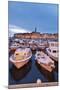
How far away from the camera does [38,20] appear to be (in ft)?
6.12

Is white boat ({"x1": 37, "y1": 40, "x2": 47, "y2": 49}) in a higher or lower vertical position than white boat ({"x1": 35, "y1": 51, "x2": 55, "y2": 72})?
higher

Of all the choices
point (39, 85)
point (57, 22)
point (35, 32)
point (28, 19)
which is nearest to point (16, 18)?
point (28, 19)

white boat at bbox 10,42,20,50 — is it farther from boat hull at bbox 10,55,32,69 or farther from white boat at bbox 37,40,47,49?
white boat at bbox 37,40,47,49

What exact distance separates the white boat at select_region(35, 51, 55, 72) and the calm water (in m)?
0.04

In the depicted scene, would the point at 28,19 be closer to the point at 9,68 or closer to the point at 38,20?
the point at 38,20

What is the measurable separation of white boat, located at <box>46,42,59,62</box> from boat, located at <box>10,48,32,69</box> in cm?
21

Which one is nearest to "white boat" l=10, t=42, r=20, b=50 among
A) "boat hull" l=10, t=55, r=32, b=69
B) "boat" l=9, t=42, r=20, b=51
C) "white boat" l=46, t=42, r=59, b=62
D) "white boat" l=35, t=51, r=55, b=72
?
"boat" l=9, t=42, r=20, b=51

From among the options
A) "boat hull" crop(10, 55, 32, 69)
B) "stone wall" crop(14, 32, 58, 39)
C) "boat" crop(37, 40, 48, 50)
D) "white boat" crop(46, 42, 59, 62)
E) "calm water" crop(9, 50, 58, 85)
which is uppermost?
"stone wall" crop(14, 32, 58, 39)

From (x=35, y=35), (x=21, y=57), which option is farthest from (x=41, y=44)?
(x=21, y=57)

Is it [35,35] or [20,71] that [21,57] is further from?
[35,35]

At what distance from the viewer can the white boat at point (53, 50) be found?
1880 millimetres

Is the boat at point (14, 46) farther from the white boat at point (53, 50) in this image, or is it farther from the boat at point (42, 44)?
the white boat at point (53, 50)

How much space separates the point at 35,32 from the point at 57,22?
0.91 ft

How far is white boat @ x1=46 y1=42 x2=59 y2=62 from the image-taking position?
6.17 feet
